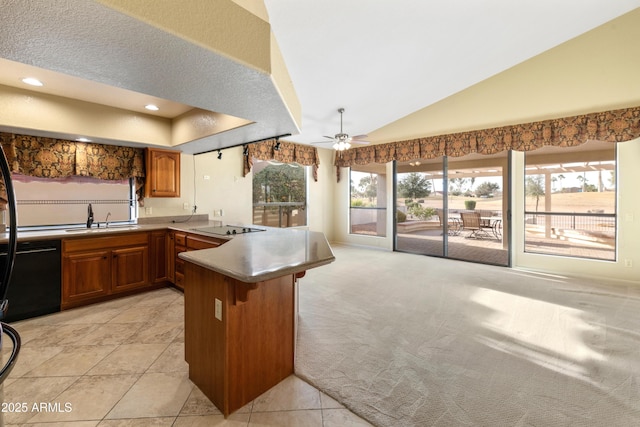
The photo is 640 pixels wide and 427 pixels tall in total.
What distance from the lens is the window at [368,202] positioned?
6.93 m

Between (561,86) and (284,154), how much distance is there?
5.07m

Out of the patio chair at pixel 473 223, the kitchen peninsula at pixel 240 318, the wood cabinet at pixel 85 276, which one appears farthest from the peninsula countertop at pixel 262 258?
the patio chair at pixel 473 223

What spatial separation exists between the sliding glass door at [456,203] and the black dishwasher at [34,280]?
595cm

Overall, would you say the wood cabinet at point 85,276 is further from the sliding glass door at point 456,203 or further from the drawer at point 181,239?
the sliding glass door at point 456,203

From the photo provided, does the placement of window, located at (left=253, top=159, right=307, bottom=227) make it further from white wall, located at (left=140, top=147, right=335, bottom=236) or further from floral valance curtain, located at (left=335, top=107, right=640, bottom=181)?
floral valance curtain, located at (left=335, top=107, right=640, bottom=181)

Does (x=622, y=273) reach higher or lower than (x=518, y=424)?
higher

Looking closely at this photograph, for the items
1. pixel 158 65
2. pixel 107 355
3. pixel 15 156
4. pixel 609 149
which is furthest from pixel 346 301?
pixel 609 149

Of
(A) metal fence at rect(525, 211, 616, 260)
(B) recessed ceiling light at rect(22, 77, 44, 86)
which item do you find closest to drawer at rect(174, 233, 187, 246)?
(B) recessed ceiling light at rect(22, 77, 44, 86)

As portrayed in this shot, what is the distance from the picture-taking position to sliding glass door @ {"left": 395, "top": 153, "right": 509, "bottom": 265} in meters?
5.80

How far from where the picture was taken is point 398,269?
490 cm

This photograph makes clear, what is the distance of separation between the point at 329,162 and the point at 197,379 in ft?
20.5

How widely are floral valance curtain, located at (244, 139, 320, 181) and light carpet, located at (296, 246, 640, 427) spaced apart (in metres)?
2.86

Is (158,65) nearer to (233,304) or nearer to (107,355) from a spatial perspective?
Result: (233,304)

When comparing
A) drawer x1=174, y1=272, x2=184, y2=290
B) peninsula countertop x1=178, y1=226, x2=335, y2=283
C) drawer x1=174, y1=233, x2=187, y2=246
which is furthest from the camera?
drawer x1=174, y1=272, x2=184, y2=290
